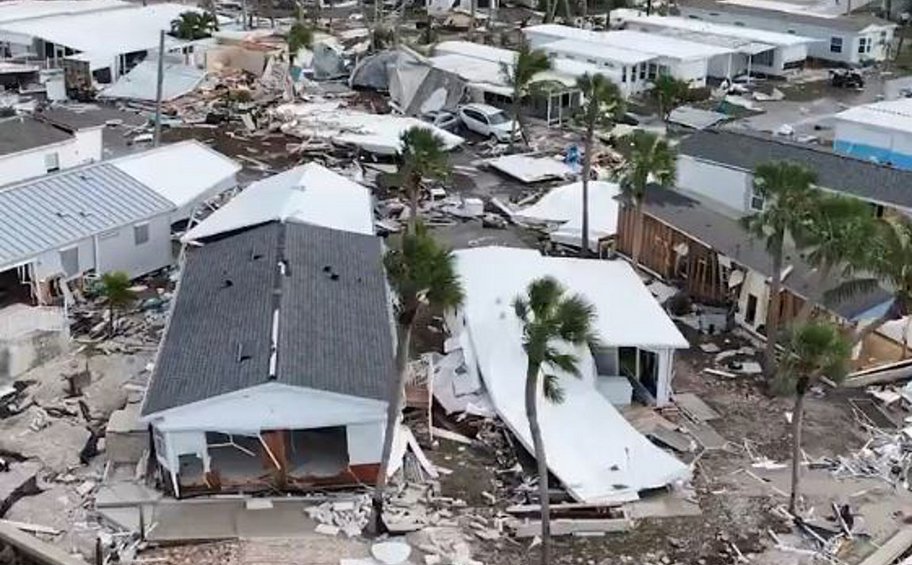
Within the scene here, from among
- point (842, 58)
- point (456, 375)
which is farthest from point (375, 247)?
point (842, 58)

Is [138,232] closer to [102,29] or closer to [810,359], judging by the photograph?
[810,359]

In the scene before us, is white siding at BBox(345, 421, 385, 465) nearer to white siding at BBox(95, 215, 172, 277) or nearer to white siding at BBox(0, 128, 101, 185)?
white siding at BBox(95, 215, 172, 277)

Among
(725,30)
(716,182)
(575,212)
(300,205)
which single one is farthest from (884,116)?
(300,205)

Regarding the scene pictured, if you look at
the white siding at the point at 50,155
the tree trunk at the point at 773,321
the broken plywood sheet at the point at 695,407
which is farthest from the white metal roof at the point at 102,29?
the broken plywood sheet at the point at 695,407

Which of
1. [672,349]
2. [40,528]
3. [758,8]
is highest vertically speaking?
[758,8]

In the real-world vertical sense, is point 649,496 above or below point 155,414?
below

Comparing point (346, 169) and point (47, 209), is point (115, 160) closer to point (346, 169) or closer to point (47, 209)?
point (47, 209)

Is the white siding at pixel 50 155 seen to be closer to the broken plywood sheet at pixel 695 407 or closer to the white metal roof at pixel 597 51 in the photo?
the broken plywood sheet at pixel 695 407
